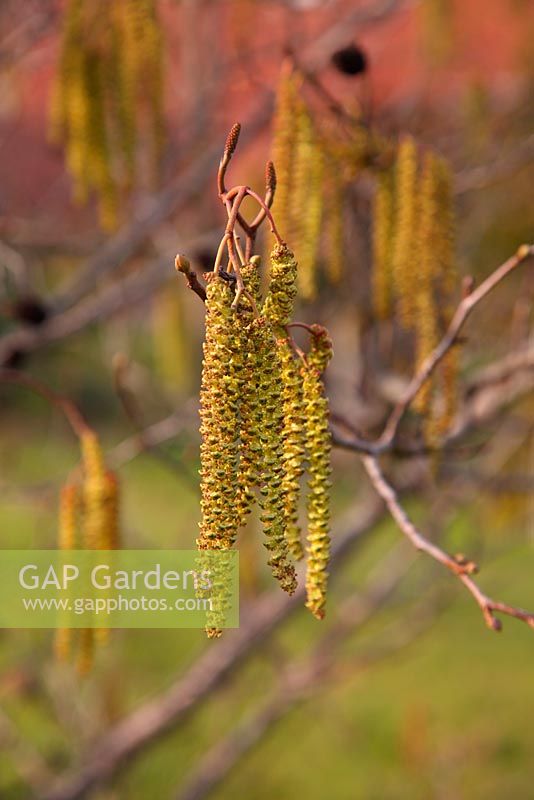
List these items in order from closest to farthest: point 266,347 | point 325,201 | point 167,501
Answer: point 266,347, point 325,201, point 167,501

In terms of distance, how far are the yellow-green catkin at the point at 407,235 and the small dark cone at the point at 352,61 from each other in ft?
0.88

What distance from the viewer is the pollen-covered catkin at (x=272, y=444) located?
931 mm

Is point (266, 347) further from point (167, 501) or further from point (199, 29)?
point (167, 501)

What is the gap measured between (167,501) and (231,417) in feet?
26.3

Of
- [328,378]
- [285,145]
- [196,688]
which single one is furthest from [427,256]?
[196,688]

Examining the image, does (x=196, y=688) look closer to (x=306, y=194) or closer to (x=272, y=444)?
(x=306, y=194)

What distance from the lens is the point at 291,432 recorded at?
3.37ft

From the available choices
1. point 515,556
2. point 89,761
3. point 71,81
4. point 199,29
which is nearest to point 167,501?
point 515,556

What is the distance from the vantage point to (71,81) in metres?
2.01

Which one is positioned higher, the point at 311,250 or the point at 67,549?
the point at 311,250

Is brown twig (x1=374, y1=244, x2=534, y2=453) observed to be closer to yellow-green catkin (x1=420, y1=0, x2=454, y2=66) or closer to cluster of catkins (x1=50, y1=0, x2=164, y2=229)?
cluster of catkins (x1=50, y1=0, x2=164, y2=229)

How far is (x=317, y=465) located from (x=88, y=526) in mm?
623

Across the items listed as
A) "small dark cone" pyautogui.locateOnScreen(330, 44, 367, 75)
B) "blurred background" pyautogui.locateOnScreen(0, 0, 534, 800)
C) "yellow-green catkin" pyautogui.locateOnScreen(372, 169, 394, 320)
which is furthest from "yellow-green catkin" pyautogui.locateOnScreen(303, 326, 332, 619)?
"small dark cone" pyautogui.locateOnScreen(330, 44, 367, 75)

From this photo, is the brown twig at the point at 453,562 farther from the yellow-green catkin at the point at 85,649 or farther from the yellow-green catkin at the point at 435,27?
the yellow-green catkin at the point at 435,27
